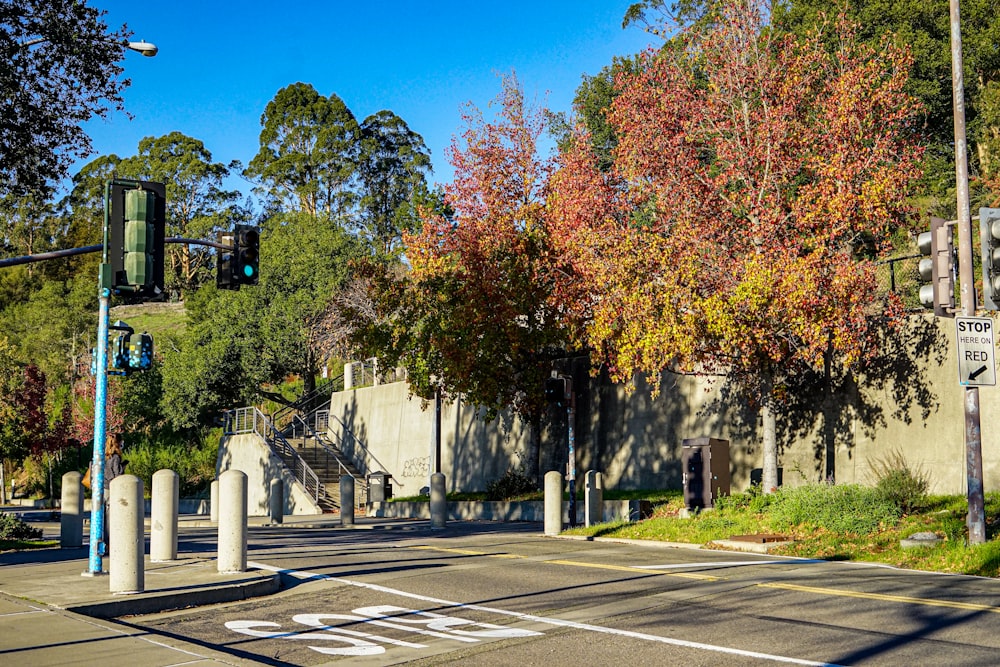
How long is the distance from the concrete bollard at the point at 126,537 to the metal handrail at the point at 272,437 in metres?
27.2

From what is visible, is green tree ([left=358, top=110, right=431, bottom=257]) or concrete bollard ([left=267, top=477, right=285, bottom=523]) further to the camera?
green tree ([left=358, top=110, right=431, bottom=257])

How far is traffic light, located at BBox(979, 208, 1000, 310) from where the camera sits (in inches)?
506

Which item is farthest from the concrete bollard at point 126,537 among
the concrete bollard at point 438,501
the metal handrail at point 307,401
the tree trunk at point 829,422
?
the metal handrail at point 307,401

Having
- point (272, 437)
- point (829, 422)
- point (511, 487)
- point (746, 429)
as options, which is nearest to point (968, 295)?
point (829, 422)

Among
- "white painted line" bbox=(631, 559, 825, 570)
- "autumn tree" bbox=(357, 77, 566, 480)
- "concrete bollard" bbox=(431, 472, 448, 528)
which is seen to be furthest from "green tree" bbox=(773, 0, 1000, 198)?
"white painted line" bbox=(631, 559, 825, 570)

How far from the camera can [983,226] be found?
13.3 metres

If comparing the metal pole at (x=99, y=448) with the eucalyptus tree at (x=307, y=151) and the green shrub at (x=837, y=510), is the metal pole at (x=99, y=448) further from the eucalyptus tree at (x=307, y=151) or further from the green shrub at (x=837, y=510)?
the eucalyptus tree at (x=307, y=151)

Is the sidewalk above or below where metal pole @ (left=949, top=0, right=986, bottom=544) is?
below

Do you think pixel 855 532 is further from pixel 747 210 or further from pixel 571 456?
pixel 571 456

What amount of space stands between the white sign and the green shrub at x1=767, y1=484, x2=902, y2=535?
3.35m

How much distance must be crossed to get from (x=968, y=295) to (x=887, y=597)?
257 inches

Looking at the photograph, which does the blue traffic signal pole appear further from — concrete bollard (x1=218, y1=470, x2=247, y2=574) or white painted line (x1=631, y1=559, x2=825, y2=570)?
white painted line (x1=631, y1=559, x2=825, y2=570)

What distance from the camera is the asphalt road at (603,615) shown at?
884 cm

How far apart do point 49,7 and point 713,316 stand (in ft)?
51.0
